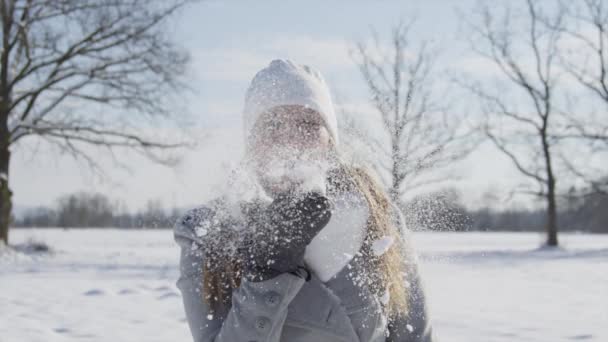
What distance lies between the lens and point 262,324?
1233 millimetres

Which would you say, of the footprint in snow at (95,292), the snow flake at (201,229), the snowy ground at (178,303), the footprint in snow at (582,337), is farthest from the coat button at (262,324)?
the footprint in snow at (95,292)

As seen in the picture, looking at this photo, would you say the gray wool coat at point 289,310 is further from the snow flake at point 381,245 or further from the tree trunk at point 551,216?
the tree trunk at point 551,216

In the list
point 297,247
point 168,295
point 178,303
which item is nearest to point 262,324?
point 297,247

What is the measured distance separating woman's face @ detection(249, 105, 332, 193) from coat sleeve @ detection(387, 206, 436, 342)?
403mm

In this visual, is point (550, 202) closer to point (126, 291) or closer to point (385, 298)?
point (126, 291)

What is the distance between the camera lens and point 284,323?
4.43ft

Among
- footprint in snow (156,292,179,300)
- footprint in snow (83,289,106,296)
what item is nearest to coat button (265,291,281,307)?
footprint in snow (156,292,179,300)

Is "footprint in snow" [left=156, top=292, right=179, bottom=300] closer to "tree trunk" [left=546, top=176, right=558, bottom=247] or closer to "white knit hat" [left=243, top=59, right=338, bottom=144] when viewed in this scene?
"white knit hat" [left=243, top=59, right=338, bottom=144]

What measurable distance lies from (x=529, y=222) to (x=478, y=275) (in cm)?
7879

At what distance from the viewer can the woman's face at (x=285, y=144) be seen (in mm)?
1240

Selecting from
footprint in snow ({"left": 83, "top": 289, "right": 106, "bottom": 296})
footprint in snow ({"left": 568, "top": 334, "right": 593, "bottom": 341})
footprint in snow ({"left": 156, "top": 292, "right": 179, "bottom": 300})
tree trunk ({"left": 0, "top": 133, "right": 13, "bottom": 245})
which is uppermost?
tree trunk ({"left": 0, "top": 133, "right": 13, "bottom": 245})

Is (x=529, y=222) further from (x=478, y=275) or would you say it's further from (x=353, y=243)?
(x=353, y=243)

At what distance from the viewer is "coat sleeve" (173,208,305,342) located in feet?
3.98

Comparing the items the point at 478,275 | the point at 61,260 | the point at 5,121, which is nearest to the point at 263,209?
the point at 478,275
